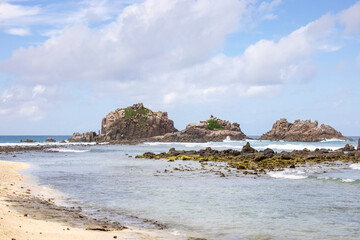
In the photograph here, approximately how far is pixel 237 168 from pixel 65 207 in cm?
2359

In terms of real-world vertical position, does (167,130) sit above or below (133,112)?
below

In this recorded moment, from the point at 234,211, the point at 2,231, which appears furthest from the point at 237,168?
the point at 2,231

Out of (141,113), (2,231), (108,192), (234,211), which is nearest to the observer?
(2,231)

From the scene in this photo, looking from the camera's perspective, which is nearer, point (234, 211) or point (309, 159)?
point (234, 211)

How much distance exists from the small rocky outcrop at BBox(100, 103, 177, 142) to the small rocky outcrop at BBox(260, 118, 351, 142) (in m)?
49.0

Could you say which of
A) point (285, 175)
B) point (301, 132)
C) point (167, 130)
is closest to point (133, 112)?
point (167, 130)

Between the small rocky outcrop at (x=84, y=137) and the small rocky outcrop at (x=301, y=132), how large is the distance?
76.8 metres

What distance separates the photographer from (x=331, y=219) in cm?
1573

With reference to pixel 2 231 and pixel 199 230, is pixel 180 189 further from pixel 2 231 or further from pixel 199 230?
pixel 2 231

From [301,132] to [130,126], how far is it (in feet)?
253

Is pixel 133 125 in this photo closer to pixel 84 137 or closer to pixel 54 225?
pixel 84 137

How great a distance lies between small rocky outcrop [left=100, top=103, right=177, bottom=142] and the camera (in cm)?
15900

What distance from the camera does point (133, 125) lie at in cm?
16338

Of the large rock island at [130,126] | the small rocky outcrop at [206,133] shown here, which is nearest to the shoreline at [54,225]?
the small rocky outcrop at [206,133]
